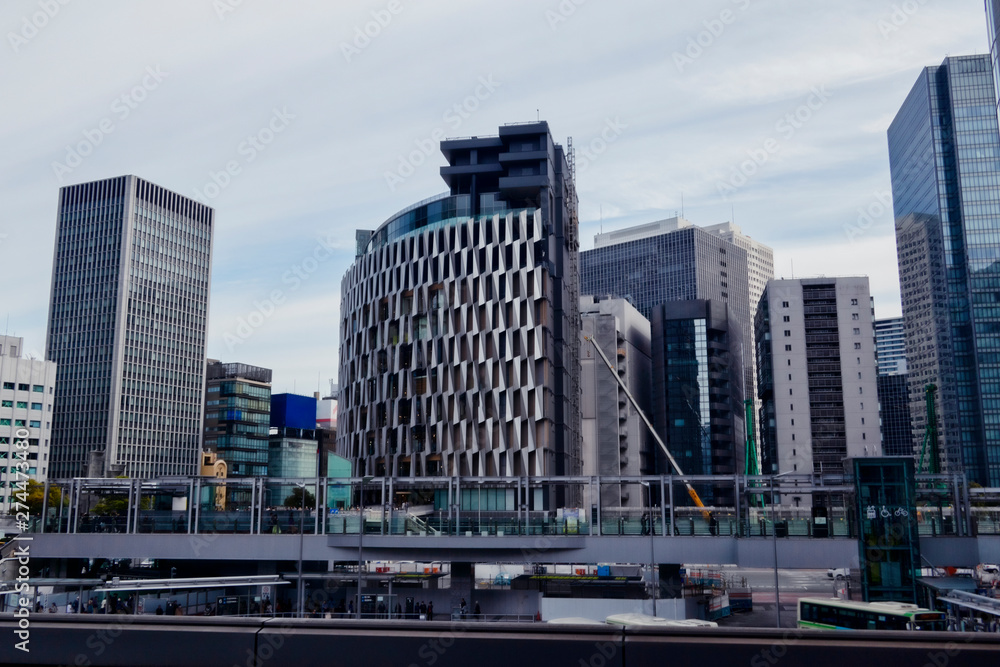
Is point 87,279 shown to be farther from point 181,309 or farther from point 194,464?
point 194,464

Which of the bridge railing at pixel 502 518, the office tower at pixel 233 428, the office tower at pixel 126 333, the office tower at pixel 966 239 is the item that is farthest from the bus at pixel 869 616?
the office tower at pixel 233 428

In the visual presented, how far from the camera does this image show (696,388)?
584 ft

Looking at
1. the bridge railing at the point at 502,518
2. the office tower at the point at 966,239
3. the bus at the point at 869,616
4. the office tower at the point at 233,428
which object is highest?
the office tower at the point at 966,239

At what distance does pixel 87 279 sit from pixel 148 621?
198m

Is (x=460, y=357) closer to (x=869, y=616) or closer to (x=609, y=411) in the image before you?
(x=609, y=411)

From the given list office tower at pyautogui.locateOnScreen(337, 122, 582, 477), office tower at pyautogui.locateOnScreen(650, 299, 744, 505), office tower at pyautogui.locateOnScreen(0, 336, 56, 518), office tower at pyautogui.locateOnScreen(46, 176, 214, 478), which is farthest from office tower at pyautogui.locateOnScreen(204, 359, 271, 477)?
office tower at pyautogui.locateOnScreen(650, 299, 744, 505)

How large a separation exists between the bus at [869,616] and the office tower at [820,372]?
11354 centimetres

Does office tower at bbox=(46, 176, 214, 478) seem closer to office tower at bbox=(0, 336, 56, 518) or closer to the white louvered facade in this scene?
office tower at bbox=(0, 336, 56, 518)

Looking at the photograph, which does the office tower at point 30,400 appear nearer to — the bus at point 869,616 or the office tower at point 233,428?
the office tower at point 233,428

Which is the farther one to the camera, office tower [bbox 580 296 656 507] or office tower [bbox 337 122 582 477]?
office tower [bbox 580 296 656 507]

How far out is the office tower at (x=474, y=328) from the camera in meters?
97.9

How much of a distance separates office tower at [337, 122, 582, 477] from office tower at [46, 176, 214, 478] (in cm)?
8381

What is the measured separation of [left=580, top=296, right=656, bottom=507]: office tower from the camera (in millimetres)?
151000

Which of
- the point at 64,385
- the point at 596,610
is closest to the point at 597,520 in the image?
the point at 596,610
